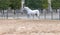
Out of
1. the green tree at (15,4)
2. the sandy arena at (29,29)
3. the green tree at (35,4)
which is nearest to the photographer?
the sandy arena at (29,29)

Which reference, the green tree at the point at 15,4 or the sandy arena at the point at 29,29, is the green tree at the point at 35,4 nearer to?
the green tree at the point at 15,4

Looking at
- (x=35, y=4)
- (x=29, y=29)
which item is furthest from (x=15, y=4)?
(x=29, y=29)

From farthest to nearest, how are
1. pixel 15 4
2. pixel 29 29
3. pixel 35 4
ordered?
pixel 35 4 < pixel 15 4 < pixel 29 29

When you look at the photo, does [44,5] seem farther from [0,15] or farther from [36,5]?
[0,15]

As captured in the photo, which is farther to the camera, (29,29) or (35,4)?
(35,4)

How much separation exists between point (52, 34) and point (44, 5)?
95.7ft

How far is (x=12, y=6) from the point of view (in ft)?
129

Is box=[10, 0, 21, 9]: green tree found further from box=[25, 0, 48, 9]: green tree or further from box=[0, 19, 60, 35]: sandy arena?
box=[0, 19, 60, 35]: sandy arena

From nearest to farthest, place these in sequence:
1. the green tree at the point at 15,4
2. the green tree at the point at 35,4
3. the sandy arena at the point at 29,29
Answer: the sandy arena at the point at 29,29, the green tree at the point at 15,4, the green tree at the point at 35,4

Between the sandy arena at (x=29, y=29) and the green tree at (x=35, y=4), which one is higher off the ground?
the green tree at (x=35, y=4)

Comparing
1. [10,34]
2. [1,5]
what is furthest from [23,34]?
[1,5]

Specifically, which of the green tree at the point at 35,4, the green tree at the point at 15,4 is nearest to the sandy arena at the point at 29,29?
the green tree at the point at 15,4

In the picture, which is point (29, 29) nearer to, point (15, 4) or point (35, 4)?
point (15, 4)

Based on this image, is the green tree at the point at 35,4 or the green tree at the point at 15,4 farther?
the green tree at the point at 35,4
